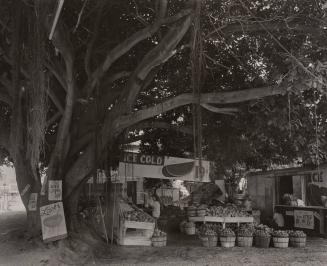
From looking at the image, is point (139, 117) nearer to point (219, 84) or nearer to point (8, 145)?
point (219, 84)

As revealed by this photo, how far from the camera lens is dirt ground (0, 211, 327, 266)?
9516 mm

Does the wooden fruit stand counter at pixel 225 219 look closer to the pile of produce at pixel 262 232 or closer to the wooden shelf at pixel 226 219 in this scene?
the wooden shelf at pixel 226 219

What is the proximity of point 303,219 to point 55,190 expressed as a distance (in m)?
8.43

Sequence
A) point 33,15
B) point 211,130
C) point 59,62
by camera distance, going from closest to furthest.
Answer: point 33,15, point 59,62, point 211,130

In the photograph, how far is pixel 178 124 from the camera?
13094mm

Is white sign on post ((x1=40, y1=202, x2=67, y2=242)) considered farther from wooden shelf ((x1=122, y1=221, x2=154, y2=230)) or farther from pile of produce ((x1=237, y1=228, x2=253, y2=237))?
pile of produce ((x1=237, y1=228, x2=253, y2=237))

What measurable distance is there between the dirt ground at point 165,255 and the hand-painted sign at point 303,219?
7.74ft

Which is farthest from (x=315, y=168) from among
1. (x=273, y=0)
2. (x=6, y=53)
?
(x=6, y=53)

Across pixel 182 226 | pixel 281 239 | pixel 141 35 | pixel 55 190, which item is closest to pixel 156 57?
pixel 141 35

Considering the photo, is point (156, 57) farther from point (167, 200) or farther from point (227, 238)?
point (167, 200)

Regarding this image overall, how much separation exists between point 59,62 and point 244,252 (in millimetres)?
6391

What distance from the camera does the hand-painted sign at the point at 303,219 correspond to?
1434cm

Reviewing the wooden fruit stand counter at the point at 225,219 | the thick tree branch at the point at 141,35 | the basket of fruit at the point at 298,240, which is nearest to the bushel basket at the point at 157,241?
the wooden fruit stand counter at the point at 225,219

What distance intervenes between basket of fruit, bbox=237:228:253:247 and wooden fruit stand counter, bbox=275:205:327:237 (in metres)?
3.16
